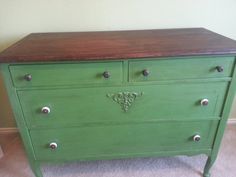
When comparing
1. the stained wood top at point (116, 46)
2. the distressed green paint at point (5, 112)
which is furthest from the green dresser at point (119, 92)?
the distressed green paint at point (5, 112)

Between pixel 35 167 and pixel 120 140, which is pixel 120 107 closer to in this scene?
pixel 120 140

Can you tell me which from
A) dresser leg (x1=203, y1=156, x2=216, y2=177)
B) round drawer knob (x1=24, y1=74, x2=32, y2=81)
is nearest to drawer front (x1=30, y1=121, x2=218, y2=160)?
dresser leg (x1=203, y1=156, x2=216, y2=177)

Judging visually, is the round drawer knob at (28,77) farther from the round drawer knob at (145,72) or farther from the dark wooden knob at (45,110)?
the round drawer knob at (145,72)

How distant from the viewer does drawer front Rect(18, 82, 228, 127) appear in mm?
1107

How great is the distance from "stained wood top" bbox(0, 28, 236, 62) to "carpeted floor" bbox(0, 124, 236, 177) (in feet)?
3.10

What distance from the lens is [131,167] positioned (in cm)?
154

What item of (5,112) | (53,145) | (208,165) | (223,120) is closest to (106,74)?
(53,145)

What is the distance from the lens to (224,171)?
4.91ft

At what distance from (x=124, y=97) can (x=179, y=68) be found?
0.34m

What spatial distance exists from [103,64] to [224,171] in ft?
4.10

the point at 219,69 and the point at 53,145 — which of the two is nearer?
the point at 219,69

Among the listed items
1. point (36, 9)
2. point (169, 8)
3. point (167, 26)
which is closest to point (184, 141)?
point (167, 26)

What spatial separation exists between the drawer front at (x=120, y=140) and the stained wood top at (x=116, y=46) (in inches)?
18.3

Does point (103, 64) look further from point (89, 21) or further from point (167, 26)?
point (167, 26)
